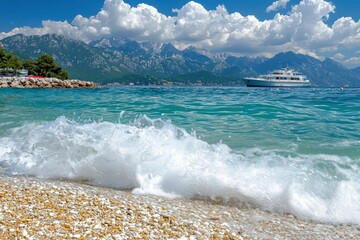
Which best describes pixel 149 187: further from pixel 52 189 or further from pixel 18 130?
pixel 18 130

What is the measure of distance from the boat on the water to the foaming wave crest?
134 meters

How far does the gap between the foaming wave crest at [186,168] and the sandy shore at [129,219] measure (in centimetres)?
65

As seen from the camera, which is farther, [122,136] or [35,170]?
[122,136]

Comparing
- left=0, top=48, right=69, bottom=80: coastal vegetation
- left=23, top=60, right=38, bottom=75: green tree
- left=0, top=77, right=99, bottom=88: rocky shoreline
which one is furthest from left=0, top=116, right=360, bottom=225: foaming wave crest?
left=23, top=60, right=38, bottom=75: green tree

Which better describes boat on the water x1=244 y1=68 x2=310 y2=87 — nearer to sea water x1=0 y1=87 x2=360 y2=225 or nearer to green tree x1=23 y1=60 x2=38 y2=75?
green tree x1=23 y1=60 x2=38 y2=75

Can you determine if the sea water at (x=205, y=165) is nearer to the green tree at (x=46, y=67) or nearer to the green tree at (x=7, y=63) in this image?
the green tree at (x=7, y=63)

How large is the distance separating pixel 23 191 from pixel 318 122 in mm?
15906

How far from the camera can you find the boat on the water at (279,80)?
456ft

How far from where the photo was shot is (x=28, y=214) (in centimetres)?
505

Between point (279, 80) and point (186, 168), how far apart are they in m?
143

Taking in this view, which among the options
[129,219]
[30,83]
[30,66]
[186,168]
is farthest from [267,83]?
[129,219]

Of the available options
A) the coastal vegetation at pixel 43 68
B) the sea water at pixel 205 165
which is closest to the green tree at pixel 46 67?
the coastal vegetation at pixel 43 68

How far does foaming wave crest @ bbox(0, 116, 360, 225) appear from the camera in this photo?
7.09 m

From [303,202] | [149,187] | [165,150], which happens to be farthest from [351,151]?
[149,187]
